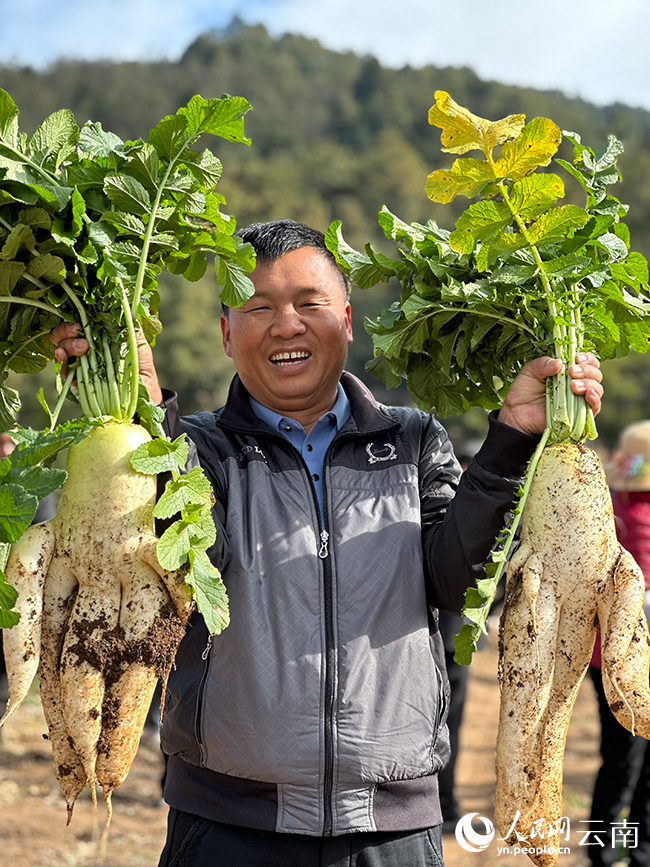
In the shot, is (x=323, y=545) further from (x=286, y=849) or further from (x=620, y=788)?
(x=620, y=788)

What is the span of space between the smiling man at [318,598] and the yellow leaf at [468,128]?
23.4 inches

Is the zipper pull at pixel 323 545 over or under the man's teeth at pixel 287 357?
under

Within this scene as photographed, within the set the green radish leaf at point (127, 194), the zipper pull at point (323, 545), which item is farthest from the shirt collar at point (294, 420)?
the green radish leaf at point (127, 194)

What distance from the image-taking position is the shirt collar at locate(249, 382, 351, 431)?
9.34 ft

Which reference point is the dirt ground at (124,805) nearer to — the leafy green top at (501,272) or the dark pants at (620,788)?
the dark pants at (620,788)

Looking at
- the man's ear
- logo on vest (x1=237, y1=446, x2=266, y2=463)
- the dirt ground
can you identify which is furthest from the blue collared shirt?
the dirt ground

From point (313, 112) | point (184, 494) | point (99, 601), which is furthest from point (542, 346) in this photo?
point (313, 112)

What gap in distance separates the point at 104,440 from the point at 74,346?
0.91 ft

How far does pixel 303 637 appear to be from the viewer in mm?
2461

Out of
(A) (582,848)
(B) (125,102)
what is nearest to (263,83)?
(B) (125,102)

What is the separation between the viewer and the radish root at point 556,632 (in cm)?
254

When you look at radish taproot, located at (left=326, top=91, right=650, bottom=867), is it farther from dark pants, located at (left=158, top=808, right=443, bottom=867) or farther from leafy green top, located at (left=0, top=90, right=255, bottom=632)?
leafy green top, located at (left=0, top=90, right=255, bottom=632)

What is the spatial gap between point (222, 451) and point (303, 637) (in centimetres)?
64

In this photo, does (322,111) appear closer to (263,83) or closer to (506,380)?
(263,83)
